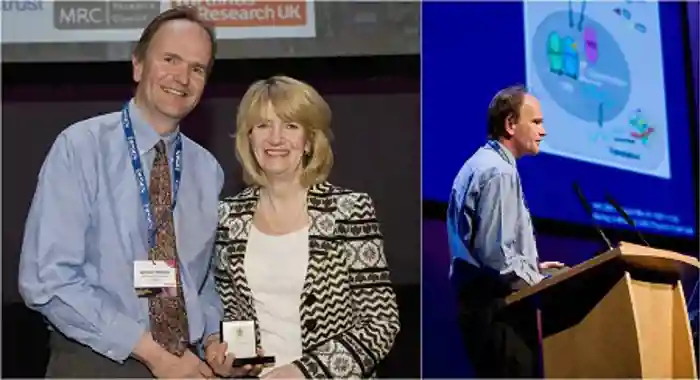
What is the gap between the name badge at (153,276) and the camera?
2.68 m

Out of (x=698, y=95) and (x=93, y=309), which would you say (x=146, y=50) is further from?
(x=698, y=95)

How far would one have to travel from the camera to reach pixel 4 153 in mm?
3176

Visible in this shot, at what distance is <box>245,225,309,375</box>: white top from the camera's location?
273cm

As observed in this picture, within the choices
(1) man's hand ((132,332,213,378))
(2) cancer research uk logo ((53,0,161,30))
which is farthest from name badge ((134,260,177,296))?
(2) cancer research uk logo ((53,0,161,30))

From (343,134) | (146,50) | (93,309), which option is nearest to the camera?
(93,309)

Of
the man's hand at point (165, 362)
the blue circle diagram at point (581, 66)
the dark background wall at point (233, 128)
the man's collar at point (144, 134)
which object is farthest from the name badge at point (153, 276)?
the blue circle diagram at point (581, 66)

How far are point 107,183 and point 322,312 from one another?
773 millimetres

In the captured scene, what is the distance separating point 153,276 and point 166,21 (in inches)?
33.5

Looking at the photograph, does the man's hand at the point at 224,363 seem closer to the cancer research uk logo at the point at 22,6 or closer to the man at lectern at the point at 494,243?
the man at lectern at the point at 494,243

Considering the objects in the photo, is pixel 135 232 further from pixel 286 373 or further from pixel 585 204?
pixel 585 204

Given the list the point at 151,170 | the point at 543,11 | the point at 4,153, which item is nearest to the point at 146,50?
the point at 151,170

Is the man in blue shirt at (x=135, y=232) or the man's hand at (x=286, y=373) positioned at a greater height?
the man in blue shirt at (x=135, y=232)

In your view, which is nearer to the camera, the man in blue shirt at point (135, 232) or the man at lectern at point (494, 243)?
the man in blue shirt at point (135, 232)

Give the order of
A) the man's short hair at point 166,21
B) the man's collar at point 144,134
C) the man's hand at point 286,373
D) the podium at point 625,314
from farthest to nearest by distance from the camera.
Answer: the man's short hair at point 166,21
the man's collar at point 144,134
the man's hand at point 286,373
the podium at point 625,314
